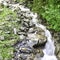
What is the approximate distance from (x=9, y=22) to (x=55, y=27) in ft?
10.2

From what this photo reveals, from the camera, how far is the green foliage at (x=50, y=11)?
12.5 meters

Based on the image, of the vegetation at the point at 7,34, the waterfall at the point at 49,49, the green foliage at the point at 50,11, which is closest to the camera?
the vegetation at the point at 7,34

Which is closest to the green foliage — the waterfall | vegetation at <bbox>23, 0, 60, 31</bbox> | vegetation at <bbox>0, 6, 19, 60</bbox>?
vegetation at <bbox>23, 0, 60, 31</bbox>

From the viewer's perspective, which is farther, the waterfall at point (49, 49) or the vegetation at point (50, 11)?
the vegetation at point (50, 11)

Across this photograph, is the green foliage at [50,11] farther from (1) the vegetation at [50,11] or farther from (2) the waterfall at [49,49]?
(2) the waterfall at [49,49]

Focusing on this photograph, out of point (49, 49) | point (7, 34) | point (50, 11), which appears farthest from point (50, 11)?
point (7, 34)

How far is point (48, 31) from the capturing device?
1292cm

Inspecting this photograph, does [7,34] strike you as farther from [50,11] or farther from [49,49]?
[50,11]

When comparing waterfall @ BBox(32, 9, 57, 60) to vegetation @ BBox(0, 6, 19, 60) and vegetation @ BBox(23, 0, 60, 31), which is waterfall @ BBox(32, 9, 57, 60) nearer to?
vegetation @ BBox(23, 0, 60, 31)

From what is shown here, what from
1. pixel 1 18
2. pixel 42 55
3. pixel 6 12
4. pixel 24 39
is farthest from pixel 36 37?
pixel 6 12

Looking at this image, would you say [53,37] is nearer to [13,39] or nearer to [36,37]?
[36,37]

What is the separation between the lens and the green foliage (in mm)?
12454

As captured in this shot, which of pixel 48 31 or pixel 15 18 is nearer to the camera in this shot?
pixel 48 31

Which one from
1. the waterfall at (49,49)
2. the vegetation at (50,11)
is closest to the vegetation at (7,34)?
the waterfall at (49,49)
